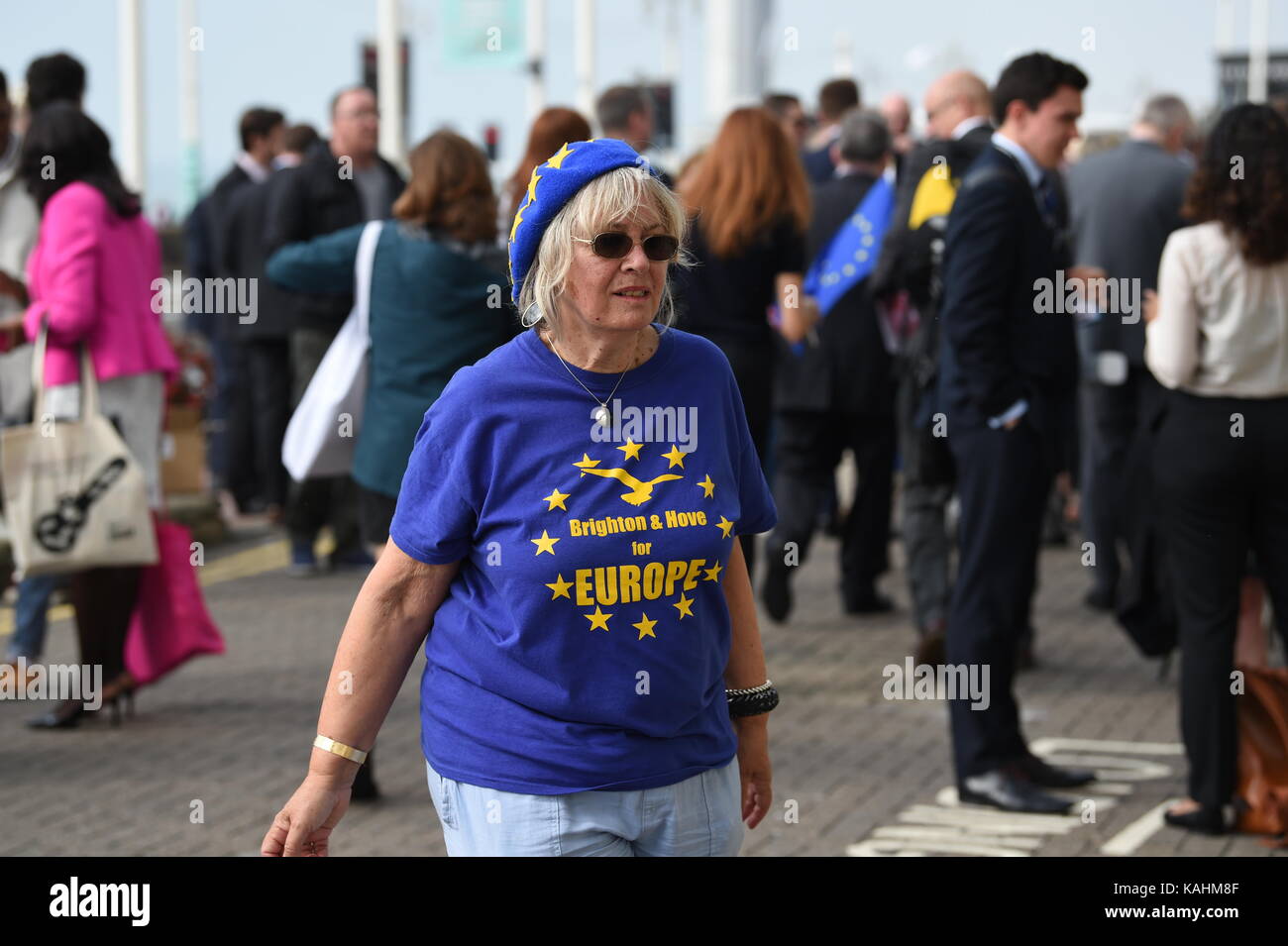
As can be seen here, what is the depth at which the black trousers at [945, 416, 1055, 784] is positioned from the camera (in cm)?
609

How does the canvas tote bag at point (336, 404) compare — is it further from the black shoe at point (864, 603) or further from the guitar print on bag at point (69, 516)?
the black shoe at point (864, 603)

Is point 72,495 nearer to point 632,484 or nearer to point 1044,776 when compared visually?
point 1044,776

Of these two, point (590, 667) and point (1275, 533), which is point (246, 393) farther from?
point (590, 667)

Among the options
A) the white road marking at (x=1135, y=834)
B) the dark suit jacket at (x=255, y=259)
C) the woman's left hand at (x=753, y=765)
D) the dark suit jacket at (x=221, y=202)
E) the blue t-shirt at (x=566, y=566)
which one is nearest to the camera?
the blue t-shirt at (x=566, y=566)

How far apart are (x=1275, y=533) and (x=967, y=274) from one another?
4.08ft

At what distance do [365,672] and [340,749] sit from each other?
133 millimetres

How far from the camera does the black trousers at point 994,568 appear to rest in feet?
20.0

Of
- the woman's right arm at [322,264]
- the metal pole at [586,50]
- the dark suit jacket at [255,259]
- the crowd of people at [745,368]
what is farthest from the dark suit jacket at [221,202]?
the metal pole at [586,50]

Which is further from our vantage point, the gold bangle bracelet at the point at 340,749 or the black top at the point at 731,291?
the black top at the point at 731,291

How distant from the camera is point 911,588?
867 cm

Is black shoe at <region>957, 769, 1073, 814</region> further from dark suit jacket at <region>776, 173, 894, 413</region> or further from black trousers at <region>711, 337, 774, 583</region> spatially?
dark suit jacket at <region>776, 173, 894, 413</region>

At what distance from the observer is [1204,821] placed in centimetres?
589

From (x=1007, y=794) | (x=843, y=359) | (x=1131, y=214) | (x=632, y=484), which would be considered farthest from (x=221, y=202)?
(x=632, y=484)

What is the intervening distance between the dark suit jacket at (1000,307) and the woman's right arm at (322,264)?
192 centimetres
